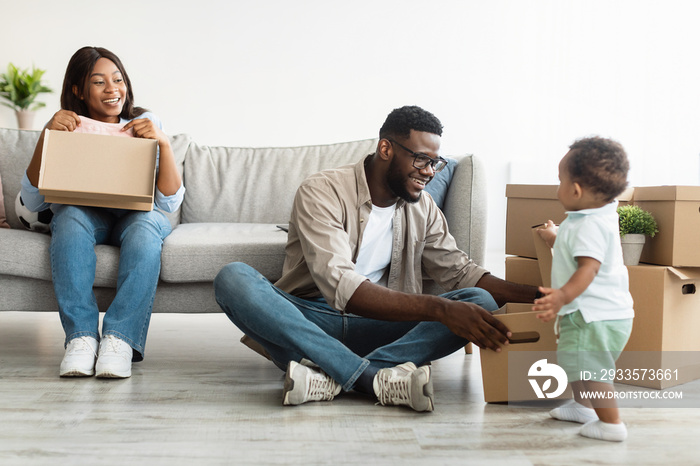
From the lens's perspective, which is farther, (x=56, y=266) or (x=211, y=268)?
(x=211, y=268)

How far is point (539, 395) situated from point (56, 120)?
1564 millimetres

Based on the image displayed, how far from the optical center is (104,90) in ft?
7.14

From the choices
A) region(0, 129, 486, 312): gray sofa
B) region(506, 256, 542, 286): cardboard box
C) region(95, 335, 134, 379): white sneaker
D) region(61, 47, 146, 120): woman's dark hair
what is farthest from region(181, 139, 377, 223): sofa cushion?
region(95, 335, 134, 379): white sneaker

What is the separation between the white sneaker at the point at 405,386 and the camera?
157 cm

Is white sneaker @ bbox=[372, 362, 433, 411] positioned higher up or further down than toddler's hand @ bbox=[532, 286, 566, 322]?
further down

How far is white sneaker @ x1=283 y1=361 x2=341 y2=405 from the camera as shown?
159cm

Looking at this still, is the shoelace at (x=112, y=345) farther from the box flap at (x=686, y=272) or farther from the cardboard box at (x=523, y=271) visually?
the box flap at (x=686, y=272)

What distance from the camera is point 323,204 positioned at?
176 cm

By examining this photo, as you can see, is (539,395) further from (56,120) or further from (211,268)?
(56,120)

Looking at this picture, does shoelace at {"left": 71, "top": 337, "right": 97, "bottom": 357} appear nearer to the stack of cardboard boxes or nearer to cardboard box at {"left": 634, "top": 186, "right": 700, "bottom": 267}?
the stack of cardboard boxes

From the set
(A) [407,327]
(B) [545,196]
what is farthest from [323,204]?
(B) [545,196]

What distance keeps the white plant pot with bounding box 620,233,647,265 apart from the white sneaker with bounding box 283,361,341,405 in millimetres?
892

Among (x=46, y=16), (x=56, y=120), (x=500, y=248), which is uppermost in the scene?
(x=46, y=16)

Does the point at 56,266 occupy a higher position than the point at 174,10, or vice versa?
the point at 174,10
